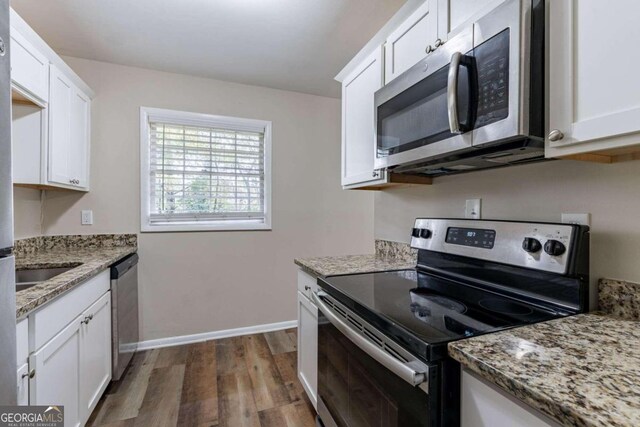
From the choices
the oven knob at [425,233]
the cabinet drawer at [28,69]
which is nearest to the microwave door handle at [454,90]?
the oven knob at [425,233]

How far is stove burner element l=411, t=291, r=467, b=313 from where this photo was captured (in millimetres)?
1030

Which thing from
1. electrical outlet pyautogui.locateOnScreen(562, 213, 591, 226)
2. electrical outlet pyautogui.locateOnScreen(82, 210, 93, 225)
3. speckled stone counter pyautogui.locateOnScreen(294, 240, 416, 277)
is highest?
electrical outlet pyautogui.locateOnScreen(562, 213, 591, 226)

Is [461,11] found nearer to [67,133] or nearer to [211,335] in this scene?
[67,133]

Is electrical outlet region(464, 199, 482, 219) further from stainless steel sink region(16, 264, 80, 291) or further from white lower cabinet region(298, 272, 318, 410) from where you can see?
stainless steel sink region(16, 264, 80, 291)

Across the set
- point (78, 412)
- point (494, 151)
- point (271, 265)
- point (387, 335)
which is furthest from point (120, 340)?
point (494, 151)

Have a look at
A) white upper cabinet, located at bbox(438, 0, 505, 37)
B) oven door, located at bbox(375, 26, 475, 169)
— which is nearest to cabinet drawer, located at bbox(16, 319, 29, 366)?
oven door, located at bbox(375, 26, 475, 169)

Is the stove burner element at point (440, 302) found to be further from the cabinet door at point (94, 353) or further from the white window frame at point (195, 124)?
the white window frame at point (195, 124)

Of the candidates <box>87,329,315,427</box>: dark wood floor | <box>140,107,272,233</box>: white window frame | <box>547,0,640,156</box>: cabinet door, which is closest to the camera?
<box>547,0,640,156</box>: cabinet door

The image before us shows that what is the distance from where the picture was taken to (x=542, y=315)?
3.05 ft

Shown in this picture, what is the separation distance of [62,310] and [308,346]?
1.19m

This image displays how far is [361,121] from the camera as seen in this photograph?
69.5 inches

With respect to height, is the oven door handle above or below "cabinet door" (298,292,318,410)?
above

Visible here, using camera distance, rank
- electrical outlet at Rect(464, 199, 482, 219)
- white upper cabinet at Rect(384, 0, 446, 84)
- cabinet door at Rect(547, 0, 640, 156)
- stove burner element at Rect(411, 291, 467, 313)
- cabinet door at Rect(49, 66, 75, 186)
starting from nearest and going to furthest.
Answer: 1. cabinet door at Rect(547, 0, 640, 156)
2. stove burner element at Rect(411, 291, 467, 313)
3. white upper cabinet at Rect(384, 0, 446, 84)
4. electrical outlet at Rect(464, 199, 482, 219)
5. cabinet door at Rect(49, 66, 75, 186)

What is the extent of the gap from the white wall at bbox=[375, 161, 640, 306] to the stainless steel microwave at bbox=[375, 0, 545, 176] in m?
0.09
